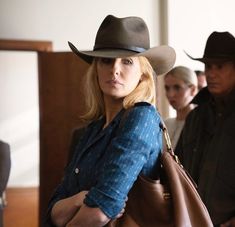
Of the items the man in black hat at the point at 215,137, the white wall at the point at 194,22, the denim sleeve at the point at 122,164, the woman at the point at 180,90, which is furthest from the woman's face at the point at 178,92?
the denim sleeve at the point at 122,164

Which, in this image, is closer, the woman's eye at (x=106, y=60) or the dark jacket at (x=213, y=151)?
the woman's eye at (x=106, y=60)

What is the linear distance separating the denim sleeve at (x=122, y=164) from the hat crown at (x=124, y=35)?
0.88ft

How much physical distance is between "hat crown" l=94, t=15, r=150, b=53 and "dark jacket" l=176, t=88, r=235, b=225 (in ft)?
2.29

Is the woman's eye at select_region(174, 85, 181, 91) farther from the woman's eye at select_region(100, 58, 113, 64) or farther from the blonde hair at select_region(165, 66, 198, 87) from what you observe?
the woman's eye at select_region(100, 58, 113, 64)

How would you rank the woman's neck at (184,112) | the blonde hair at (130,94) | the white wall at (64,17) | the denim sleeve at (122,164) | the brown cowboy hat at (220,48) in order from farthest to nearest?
1. the white wall at (64,17)
2. the woman's neck at (184,112)
3. the brown cowboy hat at (220,48)
4. the blonde hair at (130,94)
5. the denim sleeve at (122,164)

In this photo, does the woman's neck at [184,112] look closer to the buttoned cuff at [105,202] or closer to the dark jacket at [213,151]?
the dark jacket at [213,151]

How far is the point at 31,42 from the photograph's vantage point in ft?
13.0

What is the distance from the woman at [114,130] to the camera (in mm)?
904

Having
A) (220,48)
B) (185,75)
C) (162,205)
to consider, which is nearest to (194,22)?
(185,75)

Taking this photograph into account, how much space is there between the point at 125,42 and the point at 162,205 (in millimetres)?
448

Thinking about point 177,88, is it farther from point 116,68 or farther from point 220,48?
point 116,68

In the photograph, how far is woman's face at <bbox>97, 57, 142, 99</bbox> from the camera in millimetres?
1088

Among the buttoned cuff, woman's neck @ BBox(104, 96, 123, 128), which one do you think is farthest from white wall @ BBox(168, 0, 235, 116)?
the buttoned cuff

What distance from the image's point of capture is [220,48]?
1850 mm
